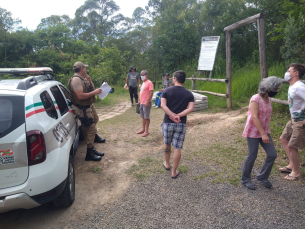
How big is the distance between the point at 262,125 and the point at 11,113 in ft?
9.91

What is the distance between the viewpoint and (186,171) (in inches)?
157

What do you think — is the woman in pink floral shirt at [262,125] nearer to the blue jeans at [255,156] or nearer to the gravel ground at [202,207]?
the blue jeans at [255,156]

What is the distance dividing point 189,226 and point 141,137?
3.53m

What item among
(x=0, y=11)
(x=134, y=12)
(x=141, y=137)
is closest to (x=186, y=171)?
(x=141, y=137)

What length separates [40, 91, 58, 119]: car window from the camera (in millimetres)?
2953

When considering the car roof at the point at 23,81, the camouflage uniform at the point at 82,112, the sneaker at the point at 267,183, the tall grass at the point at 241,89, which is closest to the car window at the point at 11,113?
the car roof at the point at 23,81

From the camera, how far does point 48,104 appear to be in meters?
A: 3.08

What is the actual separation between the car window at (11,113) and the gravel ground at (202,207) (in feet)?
4.19

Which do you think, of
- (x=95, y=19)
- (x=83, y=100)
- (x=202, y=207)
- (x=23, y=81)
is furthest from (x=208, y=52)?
(x=95, y=19)

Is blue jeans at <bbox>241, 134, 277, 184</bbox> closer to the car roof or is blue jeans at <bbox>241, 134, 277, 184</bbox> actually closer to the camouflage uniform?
the camouflage uniform

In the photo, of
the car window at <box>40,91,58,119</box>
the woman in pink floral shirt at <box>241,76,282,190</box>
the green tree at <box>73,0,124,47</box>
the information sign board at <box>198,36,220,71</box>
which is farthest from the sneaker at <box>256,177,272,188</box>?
the green tree at <box>73,0,124,47</box>

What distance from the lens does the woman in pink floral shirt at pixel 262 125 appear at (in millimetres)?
3137

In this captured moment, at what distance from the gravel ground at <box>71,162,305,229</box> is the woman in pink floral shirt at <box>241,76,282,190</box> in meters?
0.19

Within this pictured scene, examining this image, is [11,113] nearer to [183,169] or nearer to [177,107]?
[177,107]
